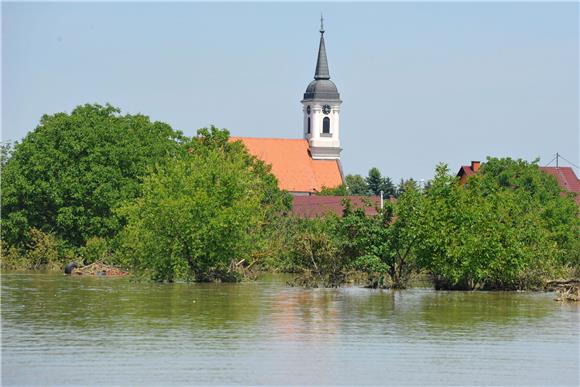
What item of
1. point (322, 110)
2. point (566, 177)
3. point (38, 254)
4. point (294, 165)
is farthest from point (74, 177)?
point (322, 110)

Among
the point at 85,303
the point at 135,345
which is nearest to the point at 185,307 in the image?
the point at 85,303

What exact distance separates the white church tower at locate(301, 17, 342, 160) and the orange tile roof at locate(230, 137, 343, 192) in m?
8.94

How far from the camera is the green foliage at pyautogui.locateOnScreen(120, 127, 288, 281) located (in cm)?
5362

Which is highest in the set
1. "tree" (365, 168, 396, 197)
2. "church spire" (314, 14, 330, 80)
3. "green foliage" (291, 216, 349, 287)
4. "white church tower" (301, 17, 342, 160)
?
"church spire" (314, 14, 330, 80)

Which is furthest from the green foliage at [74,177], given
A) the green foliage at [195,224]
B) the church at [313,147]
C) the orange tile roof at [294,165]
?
the orange tile roof at [294,165]

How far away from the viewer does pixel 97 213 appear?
247 feet

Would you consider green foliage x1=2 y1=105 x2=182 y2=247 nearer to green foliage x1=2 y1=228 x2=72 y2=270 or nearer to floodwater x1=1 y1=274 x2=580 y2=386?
green foliage x1=2 y1=228 x2=72 y2=270

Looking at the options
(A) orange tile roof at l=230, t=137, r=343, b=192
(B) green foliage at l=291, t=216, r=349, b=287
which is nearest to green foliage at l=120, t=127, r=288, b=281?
(B) green foliage at l=291, t=216, r=349, b=287

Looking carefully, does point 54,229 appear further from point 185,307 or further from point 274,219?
point 185,307

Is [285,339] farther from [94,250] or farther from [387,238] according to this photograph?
[94,250]

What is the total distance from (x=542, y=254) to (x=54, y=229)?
35.4 m

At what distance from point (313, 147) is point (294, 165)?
38.5 ft

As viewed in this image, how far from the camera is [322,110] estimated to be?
579 ft

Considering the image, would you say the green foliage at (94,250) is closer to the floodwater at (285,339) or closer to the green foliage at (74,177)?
the green foliage at (74,177)
